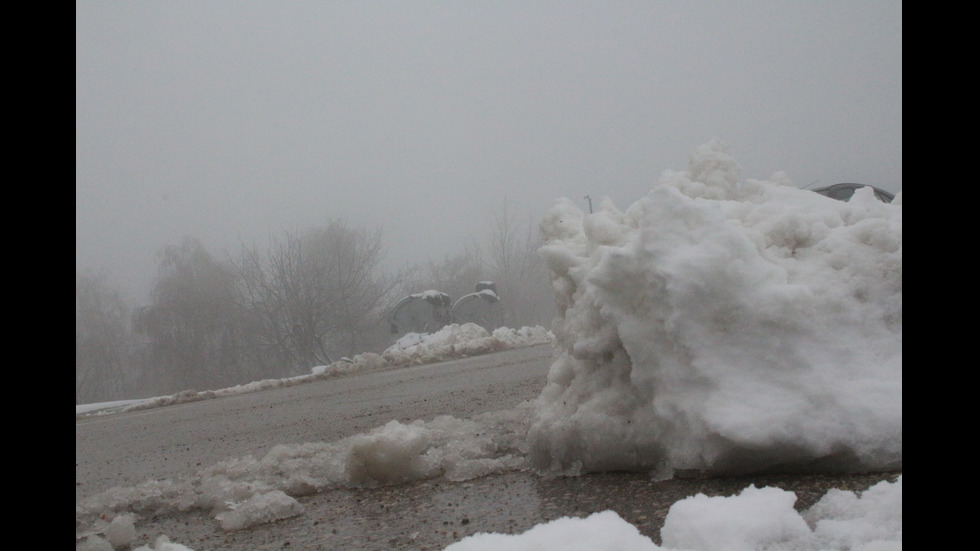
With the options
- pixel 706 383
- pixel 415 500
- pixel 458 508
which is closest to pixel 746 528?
pixel 706 383

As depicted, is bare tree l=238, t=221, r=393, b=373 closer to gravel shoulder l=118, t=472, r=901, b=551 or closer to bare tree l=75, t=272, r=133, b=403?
bare tree l=75, t=272, r=133, b=403

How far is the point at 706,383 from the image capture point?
248cm

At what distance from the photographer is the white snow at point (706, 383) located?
1.92 m

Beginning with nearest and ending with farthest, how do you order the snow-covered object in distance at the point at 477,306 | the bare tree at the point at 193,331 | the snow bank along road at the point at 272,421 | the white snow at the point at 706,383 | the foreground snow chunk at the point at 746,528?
the foreground snow chunk at the point at 746,528
the white snow at the point at 706,383
the snow bank along road at the point at 272,421
the snow-covered object in distance at the point at 477,306
the bare tree at the point at 193,331

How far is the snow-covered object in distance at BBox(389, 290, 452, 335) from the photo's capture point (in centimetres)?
2469

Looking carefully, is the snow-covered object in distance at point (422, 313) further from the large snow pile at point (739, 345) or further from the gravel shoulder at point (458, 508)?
the large snow pile at point (739, 345)

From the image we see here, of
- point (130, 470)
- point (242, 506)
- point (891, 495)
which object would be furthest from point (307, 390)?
point (891, 495)

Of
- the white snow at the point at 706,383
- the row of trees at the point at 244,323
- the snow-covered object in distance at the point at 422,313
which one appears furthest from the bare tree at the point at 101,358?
the white snow at the point at 706,383

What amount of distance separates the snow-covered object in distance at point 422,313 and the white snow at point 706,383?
2093cm

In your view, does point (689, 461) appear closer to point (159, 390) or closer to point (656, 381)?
point (656, 381)

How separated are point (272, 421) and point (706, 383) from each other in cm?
524

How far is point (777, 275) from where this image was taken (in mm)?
2646

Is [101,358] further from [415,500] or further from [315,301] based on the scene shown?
[415,500]

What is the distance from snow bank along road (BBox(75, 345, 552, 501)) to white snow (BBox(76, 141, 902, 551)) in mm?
1301
